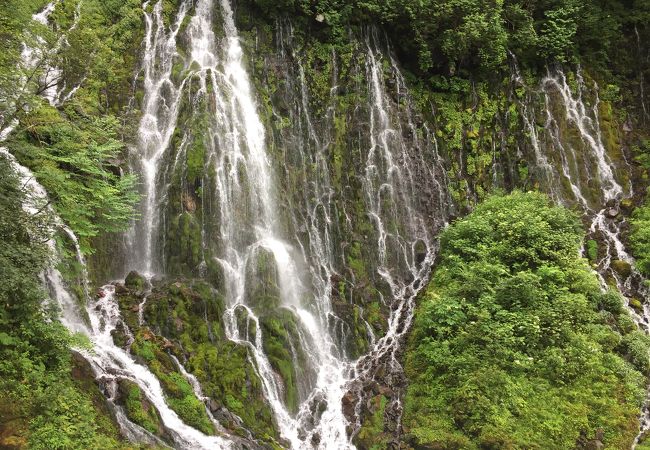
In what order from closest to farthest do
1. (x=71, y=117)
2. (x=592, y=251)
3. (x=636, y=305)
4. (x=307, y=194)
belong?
1. (x=71, y=117)
2. (x=636, y=305)
3. (x=307, y=194)
4. (x=592, y=251)

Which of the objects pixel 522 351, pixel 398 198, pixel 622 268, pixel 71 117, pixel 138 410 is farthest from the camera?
pixel 398 198

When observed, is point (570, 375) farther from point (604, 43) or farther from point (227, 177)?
point (604, 43)

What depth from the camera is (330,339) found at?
43.1 feet

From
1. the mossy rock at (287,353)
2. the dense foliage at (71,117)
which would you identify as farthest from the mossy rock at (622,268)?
the dense foliage at (71,117)

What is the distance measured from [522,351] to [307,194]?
772 centimetres

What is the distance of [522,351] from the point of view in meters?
11.8

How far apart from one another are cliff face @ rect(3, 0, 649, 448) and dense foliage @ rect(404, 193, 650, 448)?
119cm

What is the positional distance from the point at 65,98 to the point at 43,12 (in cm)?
401

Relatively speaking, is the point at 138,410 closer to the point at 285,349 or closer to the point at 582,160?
the point at 285,349

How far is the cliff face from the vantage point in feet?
37.0

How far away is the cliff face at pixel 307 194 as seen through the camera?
444 inches

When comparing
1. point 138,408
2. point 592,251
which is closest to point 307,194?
point 138,408

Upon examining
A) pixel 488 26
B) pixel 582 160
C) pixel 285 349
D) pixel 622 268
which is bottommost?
pixel 622 268

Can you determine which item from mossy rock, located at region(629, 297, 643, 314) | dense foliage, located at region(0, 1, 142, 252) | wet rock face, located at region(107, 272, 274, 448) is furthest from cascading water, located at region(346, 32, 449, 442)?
dense foliage, located at region(0, 1, 142, 252)
